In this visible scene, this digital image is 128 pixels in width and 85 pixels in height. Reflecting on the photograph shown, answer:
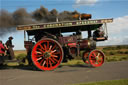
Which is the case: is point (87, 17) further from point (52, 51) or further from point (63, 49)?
point (52, 51)

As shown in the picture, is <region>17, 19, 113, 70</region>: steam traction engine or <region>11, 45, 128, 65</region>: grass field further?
<region>11, 45, 128, 65</region>: grass field

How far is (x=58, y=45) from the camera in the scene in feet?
24.2

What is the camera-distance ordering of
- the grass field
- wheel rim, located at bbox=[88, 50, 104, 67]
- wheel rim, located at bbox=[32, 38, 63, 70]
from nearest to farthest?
wheel rim, located at bbox=[32, 38, 63, 70]
wheel rim, located at bbox=[88, 50, 104, 67]
the grass field

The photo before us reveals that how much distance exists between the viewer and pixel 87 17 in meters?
8.33

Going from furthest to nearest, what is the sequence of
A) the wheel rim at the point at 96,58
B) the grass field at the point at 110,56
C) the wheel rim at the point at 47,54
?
1. the grass field at the point at 110,56
2. the wheel rim at the point at 96,58
3. the wheel rim at the point at 47,54

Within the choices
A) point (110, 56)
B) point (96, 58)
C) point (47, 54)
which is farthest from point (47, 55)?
point (110, 56)

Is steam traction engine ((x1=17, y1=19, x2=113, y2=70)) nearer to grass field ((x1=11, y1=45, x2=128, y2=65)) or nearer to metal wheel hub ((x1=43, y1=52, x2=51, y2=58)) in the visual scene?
metal wheel hub ((x1=43, y1=52, x2=51, y2=58))

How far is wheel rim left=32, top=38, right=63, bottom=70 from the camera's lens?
7312 millimetres

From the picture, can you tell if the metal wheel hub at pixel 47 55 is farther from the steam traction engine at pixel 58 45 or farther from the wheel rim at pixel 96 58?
the wheel rim at pixel 96 58

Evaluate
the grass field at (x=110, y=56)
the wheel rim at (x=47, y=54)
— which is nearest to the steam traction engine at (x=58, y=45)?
the wheel rim at (x=47, y=54)

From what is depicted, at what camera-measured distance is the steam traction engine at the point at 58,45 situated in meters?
7.37

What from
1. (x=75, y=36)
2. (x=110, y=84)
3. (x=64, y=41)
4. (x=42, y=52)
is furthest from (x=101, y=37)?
(x=110, y=84)

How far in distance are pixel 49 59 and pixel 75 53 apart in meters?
1.56

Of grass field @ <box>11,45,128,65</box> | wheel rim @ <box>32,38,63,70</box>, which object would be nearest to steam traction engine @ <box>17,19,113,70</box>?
wheel rim @ <box>32,38,63,70</box>
